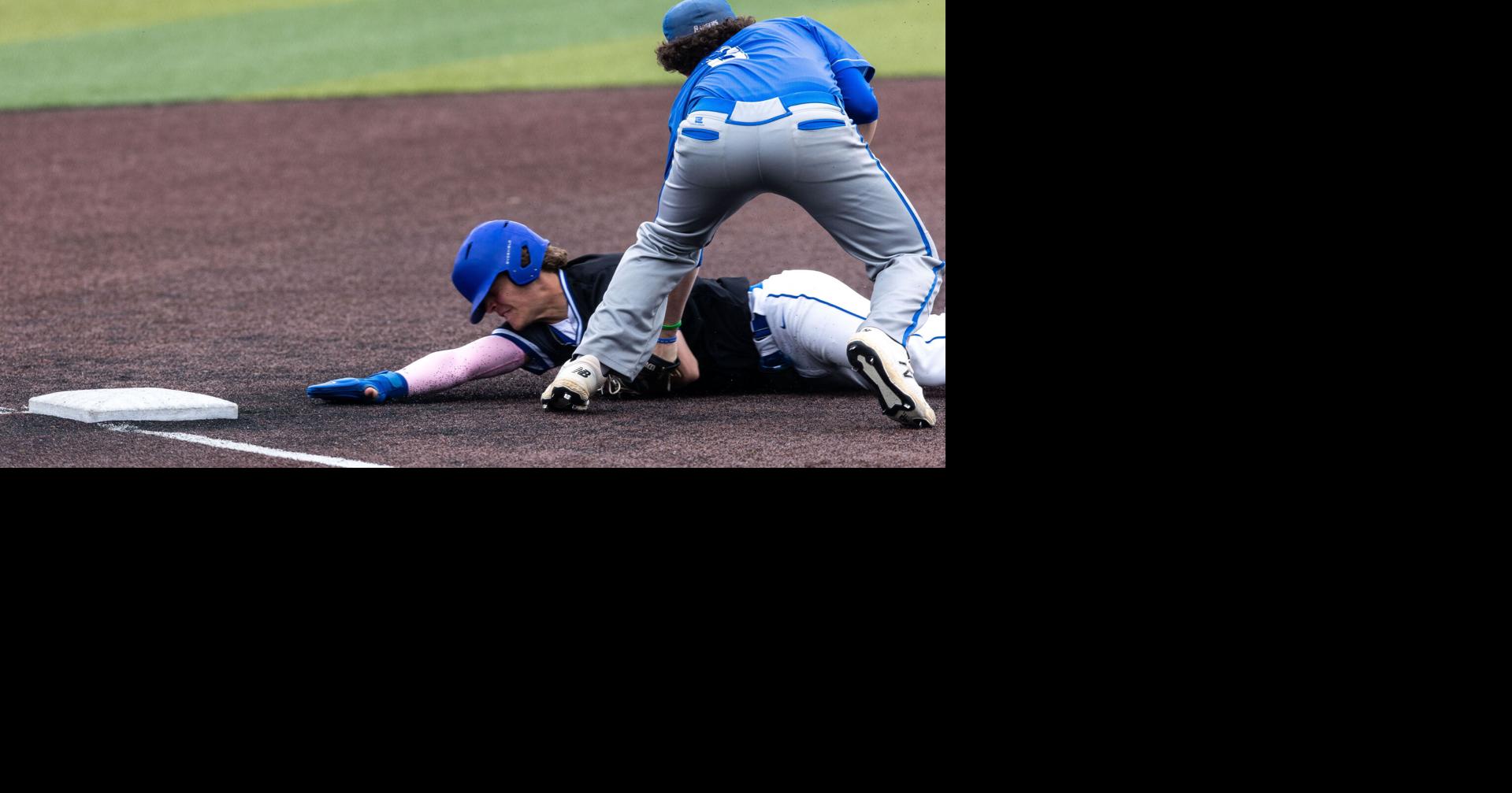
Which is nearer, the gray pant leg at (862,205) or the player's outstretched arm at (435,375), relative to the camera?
the gray pant leg at (862,205)

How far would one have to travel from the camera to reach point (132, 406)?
4504 millimetres

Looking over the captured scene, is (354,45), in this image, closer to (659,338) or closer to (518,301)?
(518,301)

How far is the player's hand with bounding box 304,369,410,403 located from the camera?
4766mm

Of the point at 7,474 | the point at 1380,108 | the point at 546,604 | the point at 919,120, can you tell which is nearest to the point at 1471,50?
the point at 1380,108

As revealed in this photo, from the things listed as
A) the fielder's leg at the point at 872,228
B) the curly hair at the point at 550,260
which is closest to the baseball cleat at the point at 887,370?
the fielder's leg at the point at 872,228

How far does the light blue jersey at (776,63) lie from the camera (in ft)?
14.3

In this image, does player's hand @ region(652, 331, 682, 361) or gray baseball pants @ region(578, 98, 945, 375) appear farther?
player's hand @ region(652, 331, 682, 361)

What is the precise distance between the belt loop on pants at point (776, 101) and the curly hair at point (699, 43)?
1.10ft

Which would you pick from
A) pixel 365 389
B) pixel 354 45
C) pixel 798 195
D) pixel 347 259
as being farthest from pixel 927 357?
pixel 354 45

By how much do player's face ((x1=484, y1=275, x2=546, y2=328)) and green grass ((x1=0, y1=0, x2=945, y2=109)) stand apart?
35.9ft

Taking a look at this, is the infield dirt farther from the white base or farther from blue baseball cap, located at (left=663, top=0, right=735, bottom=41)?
blue baseball cap, located at (left=663, top=0, right=735, bottom=41)

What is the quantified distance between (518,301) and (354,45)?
1475 cm

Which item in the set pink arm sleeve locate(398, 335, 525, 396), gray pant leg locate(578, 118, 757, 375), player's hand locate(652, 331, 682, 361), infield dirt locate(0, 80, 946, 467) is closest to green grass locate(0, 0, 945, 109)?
infield dirt locate(0, 80, 946, 467)

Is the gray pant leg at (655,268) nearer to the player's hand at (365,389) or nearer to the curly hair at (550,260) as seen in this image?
the curly hair at (550,260)
